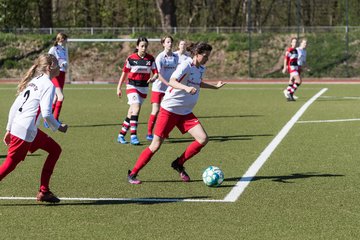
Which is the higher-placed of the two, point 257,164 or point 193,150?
point 193,150

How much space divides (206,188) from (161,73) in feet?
18.6

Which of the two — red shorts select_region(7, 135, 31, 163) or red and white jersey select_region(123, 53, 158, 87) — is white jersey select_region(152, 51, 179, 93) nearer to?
red and white jersey select_region(123, 53, 158, 87)

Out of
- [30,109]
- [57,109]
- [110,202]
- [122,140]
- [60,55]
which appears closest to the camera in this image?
[30,109]

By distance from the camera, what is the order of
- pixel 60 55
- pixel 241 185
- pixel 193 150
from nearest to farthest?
1. pixel 241 185
2. pixel 193 150
3. pixel 60 55

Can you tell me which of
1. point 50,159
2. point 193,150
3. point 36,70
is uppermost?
point 36,70

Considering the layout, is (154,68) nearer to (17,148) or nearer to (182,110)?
(182,110)

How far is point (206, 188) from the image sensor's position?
9117mm

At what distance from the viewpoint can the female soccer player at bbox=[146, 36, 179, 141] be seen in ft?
46.8

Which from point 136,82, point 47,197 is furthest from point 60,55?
point 47,197

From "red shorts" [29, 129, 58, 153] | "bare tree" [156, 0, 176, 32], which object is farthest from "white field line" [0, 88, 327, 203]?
"bare tree" [156, 0, 176, 32]

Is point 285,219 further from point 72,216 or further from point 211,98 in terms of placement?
point 211,98

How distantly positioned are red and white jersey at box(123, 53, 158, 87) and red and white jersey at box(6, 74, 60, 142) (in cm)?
628

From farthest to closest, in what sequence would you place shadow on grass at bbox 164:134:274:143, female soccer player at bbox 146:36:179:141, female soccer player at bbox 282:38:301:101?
female soccer player at bbox 282:38:301:101
female soccer player at bbox 146:36:179:141
shadow on grass at bbox 164:134:274:143

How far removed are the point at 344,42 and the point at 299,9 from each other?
5.37 metres
